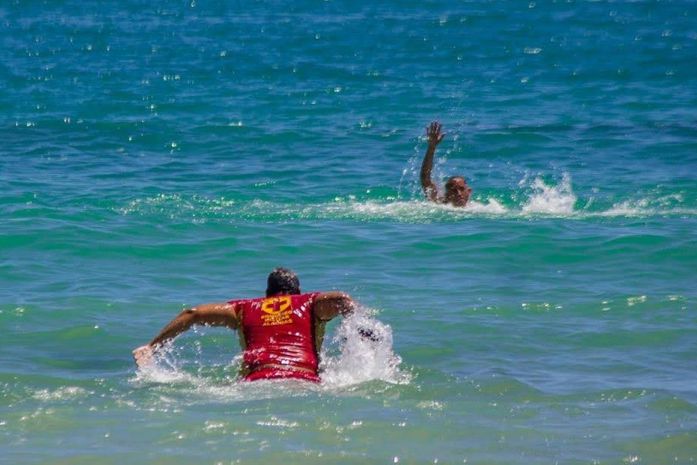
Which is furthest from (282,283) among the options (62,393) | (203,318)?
(62,393)

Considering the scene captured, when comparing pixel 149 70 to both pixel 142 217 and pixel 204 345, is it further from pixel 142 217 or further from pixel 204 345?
pixel 204 345

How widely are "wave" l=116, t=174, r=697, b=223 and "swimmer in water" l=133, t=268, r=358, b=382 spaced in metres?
6.46

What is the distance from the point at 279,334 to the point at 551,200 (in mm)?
8808

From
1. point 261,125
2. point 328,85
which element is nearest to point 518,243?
point 261,125

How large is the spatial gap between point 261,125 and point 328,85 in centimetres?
434

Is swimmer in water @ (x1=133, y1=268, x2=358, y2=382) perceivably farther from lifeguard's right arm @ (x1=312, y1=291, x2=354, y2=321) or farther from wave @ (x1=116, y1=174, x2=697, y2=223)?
wave @ (x1=116, y1=174, x2=697, y2=223)

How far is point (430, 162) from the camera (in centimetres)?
1639

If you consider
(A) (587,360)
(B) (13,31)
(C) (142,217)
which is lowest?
(A) (587,360)

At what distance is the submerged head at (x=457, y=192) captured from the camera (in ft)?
54.1

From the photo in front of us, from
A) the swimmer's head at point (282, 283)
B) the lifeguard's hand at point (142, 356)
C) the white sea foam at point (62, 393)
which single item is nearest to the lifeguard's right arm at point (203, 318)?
the lifeguard's hand at point (142, 356)

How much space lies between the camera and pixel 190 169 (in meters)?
19.6

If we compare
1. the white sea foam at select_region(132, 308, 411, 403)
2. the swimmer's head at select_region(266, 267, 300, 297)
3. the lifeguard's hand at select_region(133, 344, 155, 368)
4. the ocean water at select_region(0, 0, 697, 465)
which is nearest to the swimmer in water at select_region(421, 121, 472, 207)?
the ocean water at select_region(0, 0, 697, 465)

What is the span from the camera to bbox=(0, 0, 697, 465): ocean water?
8.17 metres

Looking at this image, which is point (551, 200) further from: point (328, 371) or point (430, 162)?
point (328, 371)
